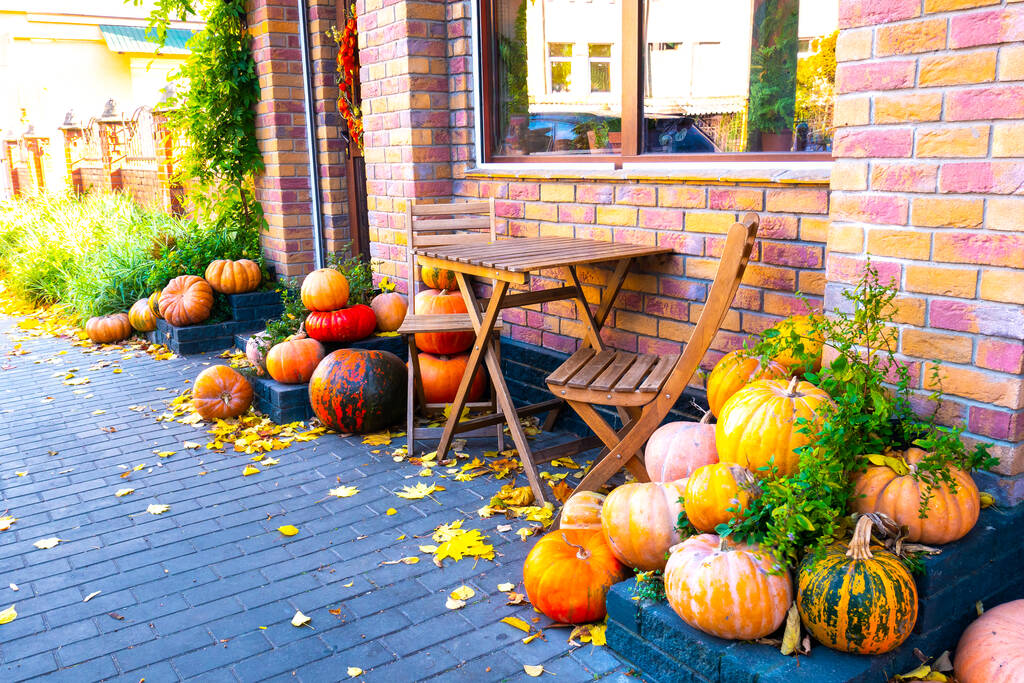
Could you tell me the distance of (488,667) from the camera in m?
2.40

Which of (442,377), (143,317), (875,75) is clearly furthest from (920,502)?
(143,317)

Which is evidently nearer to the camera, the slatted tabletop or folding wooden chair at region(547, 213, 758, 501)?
folding wooden chair at region(547, 213, 758, 501)

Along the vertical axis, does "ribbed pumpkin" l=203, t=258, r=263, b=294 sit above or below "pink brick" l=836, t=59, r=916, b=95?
below

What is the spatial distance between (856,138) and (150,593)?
2908 millimetres

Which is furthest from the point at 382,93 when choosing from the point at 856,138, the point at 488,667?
the point at 488,667

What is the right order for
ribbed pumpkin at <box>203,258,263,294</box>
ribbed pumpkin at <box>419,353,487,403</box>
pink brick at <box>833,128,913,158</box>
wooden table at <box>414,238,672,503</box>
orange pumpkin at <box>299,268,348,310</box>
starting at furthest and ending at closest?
1. ribbed pumpkin at <box>203,258,263,294</box>
2. orange pumpkin at <box>299,268,348,310</box>
3. ribbed pumpkin at <box>419,353,487,403</box>
4. wooden table at <box>414,238,672,503</box>
5. pink brick at <box>833,128,913,158</box>

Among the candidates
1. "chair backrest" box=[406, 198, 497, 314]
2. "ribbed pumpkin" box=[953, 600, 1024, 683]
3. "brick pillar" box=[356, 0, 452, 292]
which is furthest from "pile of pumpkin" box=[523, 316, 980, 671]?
"brick pillar" box=[356, 0, 452, 292]

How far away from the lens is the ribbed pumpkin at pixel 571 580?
2.57m

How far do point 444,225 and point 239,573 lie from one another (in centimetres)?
226

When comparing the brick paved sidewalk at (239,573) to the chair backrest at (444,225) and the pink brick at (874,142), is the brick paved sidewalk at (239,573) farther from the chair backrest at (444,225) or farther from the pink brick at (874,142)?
the pink brick at (874,142)

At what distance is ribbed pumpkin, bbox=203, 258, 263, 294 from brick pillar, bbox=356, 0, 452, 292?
1.87 m

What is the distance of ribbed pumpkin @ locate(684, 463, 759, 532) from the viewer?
2295 millimetres

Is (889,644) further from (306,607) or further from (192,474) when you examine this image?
(192,474)

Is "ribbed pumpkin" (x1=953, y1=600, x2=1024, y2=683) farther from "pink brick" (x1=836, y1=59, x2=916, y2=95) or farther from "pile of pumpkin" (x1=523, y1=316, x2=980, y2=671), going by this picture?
"pink brick" (x1=836, y1=59, x2=916, y2=95)
